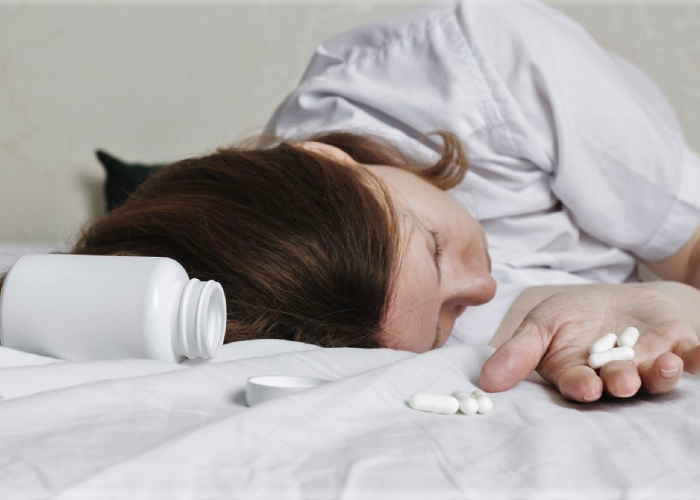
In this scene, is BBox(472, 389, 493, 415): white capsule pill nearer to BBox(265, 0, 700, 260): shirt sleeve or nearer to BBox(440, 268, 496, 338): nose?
BBox(440, 268, 496, 338): nose

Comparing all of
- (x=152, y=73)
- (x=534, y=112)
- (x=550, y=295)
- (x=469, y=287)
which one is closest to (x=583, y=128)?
(x=534, y=112)

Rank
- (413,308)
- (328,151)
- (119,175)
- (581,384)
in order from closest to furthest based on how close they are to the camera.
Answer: (581,384) → (413,308) → (328,151) → (119,175)

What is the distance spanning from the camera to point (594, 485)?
36 centimetres

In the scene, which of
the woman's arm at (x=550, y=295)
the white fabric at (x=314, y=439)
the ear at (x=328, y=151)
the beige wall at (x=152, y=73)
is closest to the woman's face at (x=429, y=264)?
the ear at (x=328, y=151)

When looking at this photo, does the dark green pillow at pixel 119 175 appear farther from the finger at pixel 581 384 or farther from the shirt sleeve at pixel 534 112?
the finger at pixel 581 384

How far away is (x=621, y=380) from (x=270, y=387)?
263 millimetres

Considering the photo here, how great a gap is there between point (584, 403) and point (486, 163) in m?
0.64

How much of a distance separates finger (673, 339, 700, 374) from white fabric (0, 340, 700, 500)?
0.03 m

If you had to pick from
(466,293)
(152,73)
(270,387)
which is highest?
(152,73)

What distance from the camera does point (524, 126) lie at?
1076 mm

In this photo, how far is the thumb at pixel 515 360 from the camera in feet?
1.85

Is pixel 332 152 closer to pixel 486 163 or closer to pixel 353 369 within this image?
pixel 486 163

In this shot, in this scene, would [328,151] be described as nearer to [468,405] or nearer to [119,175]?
[468,405]

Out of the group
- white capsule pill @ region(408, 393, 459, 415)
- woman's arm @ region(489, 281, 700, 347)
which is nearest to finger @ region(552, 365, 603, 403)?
white capsule pill @ region(408, 393, 459, 415)
